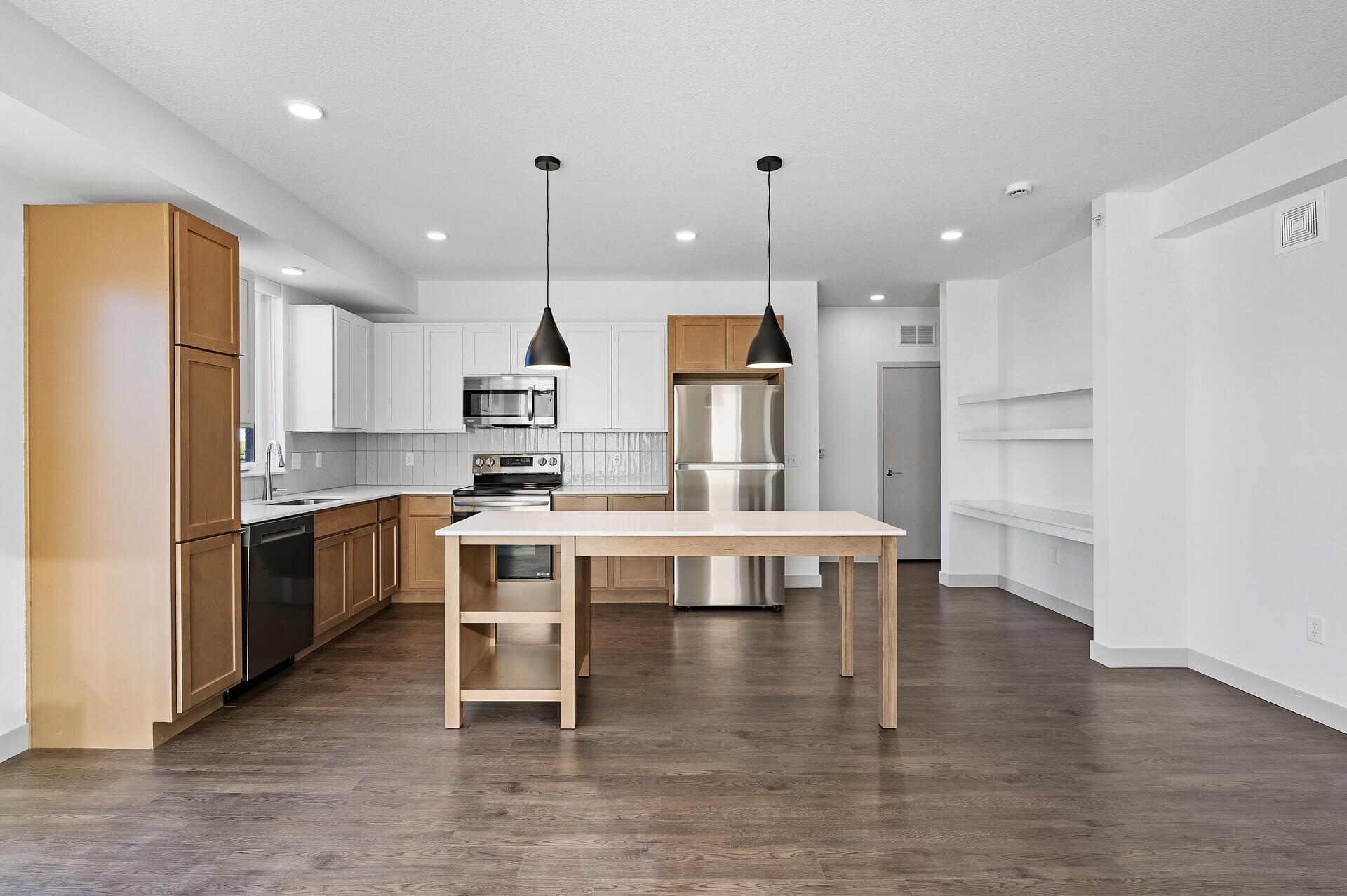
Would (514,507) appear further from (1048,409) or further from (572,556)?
(1048,409)

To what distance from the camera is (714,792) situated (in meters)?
2.47

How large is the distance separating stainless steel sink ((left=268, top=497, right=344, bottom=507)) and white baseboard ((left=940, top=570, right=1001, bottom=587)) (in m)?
4.91

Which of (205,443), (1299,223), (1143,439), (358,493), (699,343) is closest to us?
(205,443)

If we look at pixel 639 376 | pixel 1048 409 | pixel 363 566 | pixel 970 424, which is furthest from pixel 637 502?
pixel 1048 409

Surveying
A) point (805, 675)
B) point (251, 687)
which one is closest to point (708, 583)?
point (805, 675)

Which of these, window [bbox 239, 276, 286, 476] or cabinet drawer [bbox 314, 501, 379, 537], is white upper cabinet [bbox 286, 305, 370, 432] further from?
cabinet drawer [bbox 314, 501, 379, 537]

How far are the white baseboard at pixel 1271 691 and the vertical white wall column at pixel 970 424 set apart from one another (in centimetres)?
217

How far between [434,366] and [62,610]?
3.24 metres

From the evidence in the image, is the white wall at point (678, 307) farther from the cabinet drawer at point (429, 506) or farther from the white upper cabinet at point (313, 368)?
the cabinet drawer at point (429, 506)

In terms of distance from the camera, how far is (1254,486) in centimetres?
342

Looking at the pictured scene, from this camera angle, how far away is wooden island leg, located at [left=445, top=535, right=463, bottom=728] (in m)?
3.05

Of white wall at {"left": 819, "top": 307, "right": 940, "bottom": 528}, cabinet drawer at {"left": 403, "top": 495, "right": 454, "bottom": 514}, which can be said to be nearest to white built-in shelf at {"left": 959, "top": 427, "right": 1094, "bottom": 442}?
white wall at {"left": 819, "top": 307, "right": 940, "bottom": 528}

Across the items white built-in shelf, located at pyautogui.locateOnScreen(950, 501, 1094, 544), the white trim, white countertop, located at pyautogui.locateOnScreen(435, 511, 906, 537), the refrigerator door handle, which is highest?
the refrigerator door handle

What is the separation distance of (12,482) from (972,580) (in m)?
6.24
